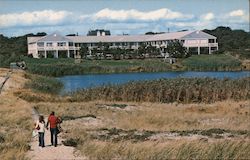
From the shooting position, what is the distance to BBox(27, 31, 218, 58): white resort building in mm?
113375

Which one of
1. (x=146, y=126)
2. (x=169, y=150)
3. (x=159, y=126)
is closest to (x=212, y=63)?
(x=159, y=126)

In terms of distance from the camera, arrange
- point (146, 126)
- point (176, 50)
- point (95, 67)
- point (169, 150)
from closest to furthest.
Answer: point (169, 150) < point (146, 126) < point (95, 67) < point (176, 50)

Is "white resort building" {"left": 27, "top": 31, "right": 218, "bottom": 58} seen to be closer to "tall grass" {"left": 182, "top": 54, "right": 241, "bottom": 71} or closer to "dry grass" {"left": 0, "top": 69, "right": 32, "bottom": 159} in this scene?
"tall grass" {"left": 182, "top": 54, "right": 241, "bottom": 71}

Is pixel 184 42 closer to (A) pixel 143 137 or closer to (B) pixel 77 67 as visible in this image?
(B) pixel 77 67

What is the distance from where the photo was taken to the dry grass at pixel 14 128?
17219 millimetres

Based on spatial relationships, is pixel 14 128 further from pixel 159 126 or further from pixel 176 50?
pixel 176 50

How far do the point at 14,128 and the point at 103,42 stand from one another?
3910 inches

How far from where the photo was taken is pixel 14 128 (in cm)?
2252

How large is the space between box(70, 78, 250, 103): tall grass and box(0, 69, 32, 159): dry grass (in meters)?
8.34

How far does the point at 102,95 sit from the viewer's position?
3962 cm

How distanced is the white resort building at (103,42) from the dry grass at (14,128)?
80431 mm

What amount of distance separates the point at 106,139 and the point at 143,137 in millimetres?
1625

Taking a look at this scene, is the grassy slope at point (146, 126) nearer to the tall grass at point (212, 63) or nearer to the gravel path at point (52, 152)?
the gravel path at point (52, 152)

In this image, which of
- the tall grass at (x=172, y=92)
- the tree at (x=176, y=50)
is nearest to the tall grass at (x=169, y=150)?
the tall grass at (x=172, y=92)
